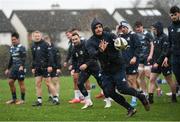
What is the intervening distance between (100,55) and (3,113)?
119 inches

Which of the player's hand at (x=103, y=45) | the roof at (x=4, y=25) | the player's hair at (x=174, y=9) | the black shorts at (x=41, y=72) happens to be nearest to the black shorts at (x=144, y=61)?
the black shorts at (x=41, y=72)

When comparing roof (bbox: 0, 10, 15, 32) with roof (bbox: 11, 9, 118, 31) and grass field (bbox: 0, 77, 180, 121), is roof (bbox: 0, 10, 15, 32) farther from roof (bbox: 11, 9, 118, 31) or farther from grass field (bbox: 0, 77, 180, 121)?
grass field (bbox: 0, 77, 180, 121)

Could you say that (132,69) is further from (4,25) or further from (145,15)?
(145,15)

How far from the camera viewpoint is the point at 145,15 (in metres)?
80.4

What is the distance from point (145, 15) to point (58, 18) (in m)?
14.5

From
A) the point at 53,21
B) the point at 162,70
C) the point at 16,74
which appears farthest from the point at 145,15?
the point at 162,70

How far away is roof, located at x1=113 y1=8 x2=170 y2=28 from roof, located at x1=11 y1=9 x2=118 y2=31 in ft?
9.21

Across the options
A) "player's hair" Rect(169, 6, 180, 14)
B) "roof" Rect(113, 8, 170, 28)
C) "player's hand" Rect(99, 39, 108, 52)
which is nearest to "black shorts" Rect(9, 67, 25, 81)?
"player's hand" Rect(99, 39, 108, 52)

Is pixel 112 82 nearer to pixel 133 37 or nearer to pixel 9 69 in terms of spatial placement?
pixel 133 37

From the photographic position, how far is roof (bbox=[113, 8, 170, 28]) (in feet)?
255

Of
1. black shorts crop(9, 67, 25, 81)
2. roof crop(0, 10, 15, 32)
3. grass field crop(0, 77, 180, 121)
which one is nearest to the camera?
grass field crop(0, 77, 180, 121)

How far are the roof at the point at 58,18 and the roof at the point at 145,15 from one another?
281cm

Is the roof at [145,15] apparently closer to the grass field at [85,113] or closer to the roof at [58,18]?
the roof at [58,18]

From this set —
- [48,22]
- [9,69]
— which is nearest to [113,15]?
[48,22]
